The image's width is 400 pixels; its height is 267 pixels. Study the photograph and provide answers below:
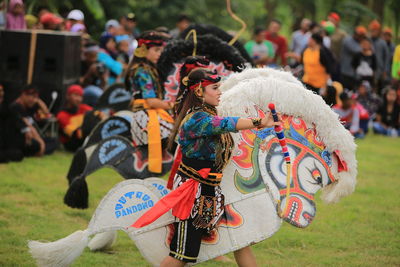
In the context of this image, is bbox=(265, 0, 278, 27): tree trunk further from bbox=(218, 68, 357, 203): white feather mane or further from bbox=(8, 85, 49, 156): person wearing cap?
bbox=(218, 68, 357, 203): white feather mane

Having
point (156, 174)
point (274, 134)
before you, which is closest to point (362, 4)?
point (156, 174)

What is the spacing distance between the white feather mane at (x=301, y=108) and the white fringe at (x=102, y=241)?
176cm

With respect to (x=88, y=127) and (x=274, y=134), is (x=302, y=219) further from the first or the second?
(x=88, y=127)

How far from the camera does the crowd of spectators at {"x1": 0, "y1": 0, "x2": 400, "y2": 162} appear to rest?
10625 mm

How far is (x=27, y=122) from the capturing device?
10.5 meters

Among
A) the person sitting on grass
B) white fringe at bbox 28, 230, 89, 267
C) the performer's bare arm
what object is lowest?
the person sitting on grass

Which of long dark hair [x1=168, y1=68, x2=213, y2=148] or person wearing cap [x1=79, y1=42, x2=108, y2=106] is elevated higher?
long dark hair [x1=168, y1=68, x2=213, y2=148]

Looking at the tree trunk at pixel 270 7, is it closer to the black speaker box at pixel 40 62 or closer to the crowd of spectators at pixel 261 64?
the crowd of spectators at pixel 261 64

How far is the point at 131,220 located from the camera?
5.27 m

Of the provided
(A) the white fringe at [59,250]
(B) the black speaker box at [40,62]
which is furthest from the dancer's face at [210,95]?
(B) the black speaker box at [40,62]

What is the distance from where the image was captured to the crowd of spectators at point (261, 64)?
1062 centimetres

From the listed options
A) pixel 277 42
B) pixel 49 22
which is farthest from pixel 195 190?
pixel 277 42

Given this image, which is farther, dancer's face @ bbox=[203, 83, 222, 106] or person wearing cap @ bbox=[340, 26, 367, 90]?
person wearing cap @ bbox=[340, 26, 367, 90]

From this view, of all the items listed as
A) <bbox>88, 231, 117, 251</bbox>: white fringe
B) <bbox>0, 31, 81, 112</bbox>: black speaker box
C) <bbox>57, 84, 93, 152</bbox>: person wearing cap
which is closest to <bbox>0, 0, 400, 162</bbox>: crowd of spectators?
<bbox>57, 84, 93, 152</bbox>: person wearing cap
